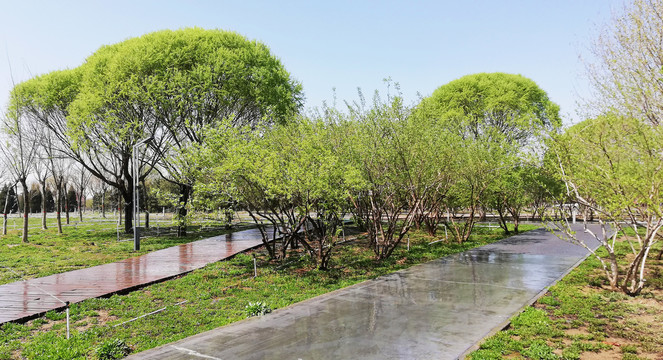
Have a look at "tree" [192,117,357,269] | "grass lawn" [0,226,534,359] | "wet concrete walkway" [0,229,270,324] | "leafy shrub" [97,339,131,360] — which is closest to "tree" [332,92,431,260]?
"tree" [192,117,357,269]

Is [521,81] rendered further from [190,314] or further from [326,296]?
[190,314]

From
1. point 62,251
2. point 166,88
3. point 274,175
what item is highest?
point 166,88

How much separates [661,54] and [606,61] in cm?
121

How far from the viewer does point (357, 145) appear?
13.3m

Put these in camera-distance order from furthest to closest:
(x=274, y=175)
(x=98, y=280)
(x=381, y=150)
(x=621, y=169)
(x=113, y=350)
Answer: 1. (x=381, y=150)
2. (x=98, y=280)
3. (x=274, y=175)
4. (x=621, y=169)
5. (x=113, y=350)

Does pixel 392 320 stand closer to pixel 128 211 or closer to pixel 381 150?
pixel 381 150

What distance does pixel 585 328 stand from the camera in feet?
23.4

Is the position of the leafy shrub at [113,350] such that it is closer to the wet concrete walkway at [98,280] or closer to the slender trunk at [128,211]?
the wet concrete walkway at [98,280]

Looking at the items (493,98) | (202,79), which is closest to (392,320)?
(202,79)

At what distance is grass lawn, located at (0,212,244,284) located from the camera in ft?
42.9

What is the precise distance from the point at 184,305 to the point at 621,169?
1068 centimetres

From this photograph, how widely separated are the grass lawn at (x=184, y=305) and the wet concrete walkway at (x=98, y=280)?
525mm

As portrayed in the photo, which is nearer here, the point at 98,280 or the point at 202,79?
the point at 98,280

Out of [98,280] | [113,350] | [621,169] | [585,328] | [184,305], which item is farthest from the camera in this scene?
[98,280]
